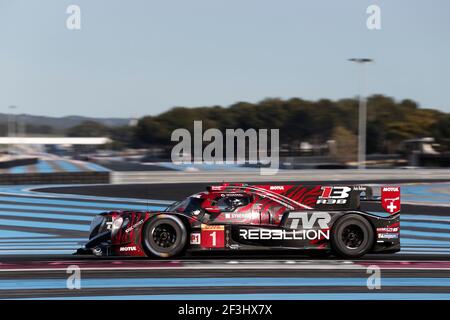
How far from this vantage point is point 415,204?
→ 1692cm

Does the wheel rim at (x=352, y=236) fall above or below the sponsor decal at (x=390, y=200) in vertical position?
below

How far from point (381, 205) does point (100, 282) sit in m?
3.97

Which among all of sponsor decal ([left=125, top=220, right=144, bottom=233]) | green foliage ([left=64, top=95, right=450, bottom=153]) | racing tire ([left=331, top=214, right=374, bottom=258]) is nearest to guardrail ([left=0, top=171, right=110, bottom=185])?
sponsor decal ([left=125, top=220, right=144, bottom=233])

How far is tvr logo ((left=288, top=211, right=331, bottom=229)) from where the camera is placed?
8.34m

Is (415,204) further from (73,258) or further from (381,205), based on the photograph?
(73,258)

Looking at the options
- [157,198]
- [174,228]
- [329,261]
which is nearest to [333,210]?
[329,261]

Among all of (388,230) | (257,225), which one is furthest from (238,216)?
(388,230)

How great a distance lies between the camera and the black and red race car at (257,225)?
26.8 feet

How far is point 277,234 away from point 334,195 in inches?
39.1

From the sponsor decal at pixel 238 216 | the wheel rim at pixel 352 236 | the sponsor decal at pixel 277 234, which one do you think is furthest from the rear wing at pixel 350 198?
the sponsor decal at pixel 238 216

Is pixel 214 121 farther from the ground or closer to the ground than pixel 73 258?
farther from the ground

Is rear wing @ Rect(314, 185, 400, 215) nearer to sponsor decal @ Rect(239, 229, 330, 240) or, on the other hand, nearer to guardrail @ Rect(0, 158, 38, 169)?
sponsor decal @ Rect(239, 229, 330, 240)

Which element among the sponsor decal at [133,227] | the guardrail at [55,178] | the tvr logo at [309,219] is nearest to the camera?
the sponsor decal at [133,227]

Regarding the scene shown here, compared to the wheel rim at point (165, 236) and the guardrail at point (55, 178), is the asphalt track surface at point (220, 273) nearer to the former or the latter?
the wheel rim at point (165, 236)
